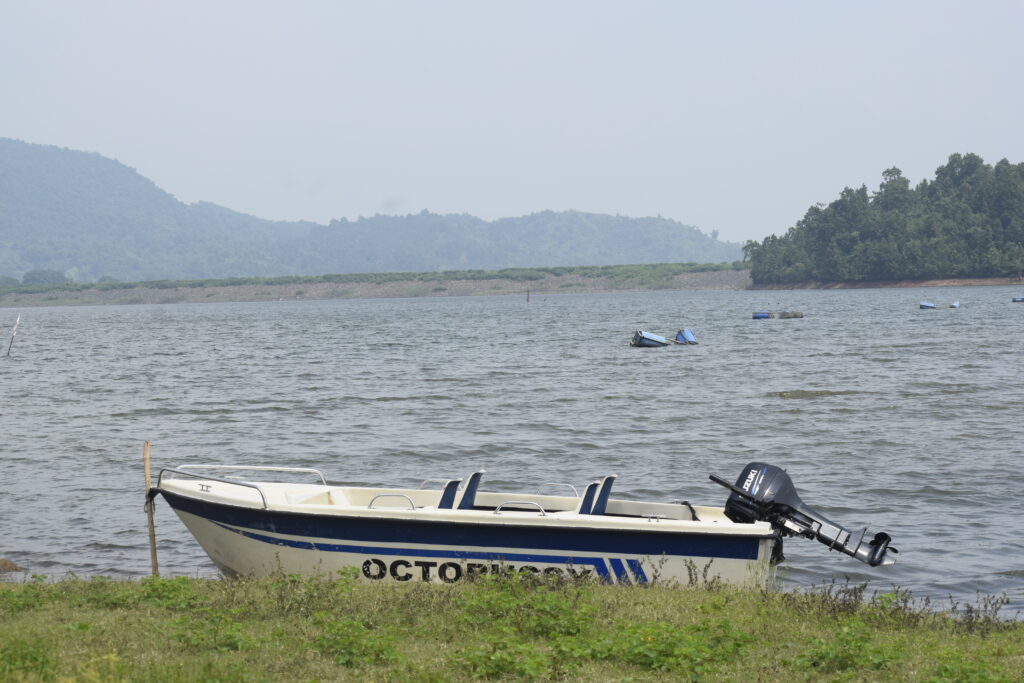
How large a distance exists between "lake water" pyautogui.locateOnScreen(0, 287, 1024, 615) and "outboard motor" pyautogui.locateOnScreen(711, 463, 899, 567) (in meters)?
1.60

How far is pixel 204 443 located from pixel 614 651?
1786cm

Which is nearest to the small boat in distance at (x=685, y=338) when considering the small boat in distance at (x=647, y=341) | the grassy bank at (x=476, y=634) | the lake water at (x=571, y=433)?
the small boat in distance at (x=647, y=341)

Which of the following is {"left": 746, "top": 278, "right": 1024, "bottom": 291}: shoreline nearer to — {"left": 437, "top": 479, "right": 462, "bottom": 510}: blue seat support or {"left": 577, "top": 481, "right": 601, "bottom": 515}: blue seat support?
{"left": 577, "top": 481, "right": 601, "bottom": 515}: blue seat support

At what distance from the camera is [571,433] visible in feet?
80.1

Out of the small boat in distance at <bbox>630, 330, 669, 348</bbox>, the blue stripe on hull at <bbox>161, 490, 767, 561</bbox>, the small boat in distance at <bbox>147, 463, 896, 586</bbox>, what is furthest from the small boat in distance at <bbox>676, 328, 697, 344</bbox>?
→ the blue stripe on hull at <bbox>161, 490, 767, 561</bbox>

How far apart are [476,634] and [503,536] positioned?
211 centimetres

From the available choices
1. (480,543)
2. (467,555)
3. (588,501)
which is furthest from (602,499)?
(467,555)

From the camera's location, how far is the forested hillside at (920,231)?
6791 inches

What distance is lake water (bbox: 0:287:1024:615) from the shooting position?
14.4 metres

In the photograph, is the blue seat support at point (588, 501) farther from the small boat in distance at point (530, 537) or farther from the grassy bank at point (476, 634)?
the grassy bank at point (476, 634)

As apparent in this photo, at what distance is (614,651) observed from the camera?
766 centimetres

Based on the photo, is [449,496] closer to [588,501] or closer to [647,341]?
[588,501]

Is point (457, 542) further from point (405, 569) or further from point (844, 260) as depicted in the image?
point (844, 260)

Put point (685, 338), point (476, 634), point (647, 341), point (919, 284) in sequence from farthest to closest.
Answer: point (919, 284) → point (685, 338) → point (647, 341) → point (476, 634)
